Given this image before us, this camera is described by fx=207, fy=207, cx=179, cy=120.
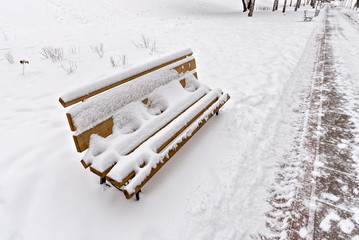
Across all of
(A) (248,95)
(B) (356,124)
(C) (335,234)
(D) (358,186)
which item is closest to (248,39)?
(A) (248,95)

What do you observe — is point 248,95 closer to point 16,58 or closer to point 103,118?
point 103,118

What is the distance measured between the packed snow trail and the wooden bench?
1137 mm

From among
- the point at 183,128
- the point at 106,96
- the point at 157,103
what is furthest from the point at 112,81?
the point at 183,128

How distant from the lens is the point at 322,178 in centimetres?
220

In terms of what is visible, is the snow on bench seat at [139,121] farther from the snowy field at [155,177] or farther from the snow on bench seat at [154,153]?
the snowy field at [155,177]

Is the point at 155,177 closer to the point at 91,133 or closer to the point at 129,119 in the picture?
the point at 129,119

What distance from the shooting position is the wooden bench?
1675mm

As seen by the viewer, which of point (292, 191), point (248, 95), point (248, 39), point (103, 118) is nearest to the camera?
point (103, 118)

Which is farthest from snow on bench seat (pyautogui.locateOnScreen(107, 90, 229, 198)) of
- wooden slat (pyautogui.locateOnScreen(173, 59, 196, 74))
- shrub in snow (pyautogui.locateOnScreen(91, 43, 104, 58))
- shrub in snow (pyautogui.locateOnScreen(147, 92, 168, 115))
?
shrub in snow (pyautogui.locateOnScreen(91, 43, 104, 58))

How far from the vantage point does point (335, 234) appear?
67.2 inches

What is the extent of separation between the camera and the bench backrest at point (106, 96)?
1667mm

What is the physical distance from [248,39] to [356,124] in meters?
→ 6.00

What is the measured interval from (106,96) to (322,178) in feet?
7.78

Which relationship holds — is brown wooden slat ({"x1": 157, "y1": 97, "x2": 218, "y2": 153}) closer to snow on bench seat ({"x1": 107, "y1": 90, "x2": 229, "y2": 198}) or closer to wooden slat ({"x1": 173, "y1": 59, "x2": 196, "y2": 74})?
snow on bench seat ({"x1": 107, "y1": 90, "x2": 229, "y2": 198})
